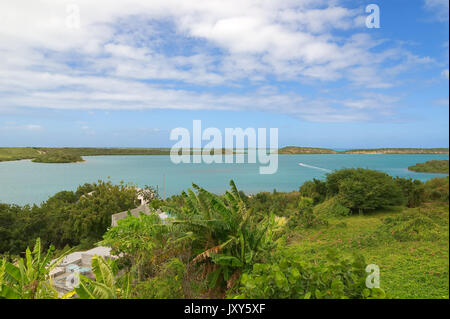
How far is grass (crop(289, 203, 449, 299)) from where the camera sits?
14.1ft

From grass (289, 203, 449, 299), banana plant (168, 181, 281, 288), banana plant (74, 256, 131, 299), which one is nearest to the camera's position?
banana plant (74, 256, 131, 299)

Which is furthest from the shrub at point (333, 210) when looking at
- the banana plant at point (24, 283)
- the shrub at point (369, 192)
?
the banana plant at point (24, 283)

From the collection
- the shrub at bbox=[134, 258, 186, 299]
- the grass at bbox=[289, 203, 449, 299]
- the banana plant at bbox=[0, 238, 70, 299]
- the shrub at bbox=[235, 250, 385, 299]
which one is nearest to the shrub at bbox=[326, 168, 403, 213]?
the grass at bbox=[289, 203, 449, 299]

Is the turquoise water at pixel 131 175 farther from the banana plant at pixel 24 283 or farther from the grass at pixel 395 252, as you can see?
the banana plant at pixel 24 283

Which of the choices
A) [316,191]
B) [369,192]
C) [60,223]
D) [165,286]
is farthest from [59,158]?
[165,286]

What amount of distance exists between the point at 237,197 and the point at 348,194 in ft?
28.9

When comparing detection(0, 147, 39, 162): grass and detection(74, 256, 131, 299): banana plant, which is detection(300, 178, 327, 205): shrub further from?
detection(0, 147, 39, 162): grass

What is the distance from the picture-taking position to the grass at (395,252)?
4.29 metres

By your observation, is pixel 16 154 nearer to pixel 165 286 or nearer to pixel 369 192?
pixel 369 192

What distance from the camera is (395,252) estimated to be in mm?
6336
